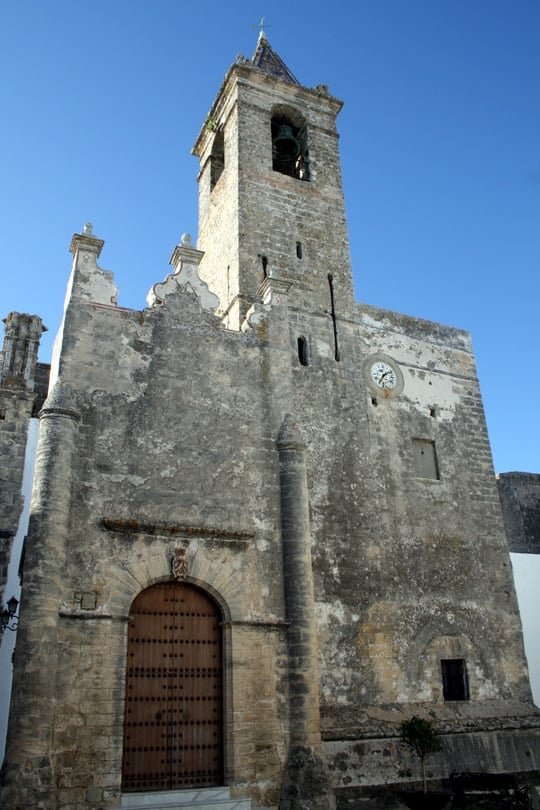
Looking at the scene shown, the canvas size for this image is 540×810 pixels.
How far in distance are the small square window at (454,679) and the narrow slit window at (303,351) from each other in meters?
6.29

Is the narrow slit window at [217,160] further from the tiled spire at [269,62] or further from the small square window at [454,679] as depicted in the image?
the small square window at [454,679]

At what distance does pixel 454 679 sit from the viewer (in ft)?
41.9

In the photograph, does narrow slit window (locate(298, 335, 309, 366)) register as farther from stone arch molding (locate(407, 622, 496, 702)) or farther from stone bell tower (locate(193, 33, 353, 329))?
stone arch molding (locate(407, 622, 496, 702))

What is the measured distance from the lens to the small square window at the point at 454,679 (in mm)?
12609

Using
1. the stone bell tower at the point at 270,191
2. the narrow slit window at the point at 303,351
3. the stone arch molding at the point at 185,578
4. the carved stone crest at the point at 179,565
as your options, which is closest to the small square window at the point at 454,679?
the stone arch molding at the point at 185,578

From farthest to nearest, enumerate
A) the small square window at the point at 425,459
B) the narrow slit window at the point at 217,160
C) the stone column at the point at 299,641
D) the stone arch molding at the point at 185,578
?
1. the narrow slit window at the point at 217,160
2. the small square window at the point at 425,459
3. the stone arch molding at the point at 185,578
4. the stone column at the point at 299,641

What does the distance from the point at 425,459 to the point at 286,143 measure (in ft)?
29.5

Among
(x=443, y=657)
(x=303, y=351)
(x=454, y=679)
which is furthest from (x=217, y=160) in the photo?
(x=454, y=679)

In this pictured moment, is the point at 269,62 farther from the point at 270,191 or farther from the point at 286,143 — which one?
the point at 270,191

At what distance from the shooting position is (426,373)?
15438mm

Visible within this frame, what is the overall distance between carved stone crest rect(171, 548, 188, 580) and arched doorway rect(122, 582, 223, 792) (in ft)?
0.87

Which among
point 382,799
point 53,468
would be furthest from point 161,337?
point 382,799

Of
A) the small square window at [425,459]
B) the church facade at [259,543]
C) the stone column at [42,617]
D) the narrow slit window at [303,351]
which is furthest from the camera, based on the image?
the small square window at [425,459]

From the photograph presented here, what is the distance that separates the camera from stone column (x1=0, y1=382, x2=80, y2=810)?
8023 millimetres
